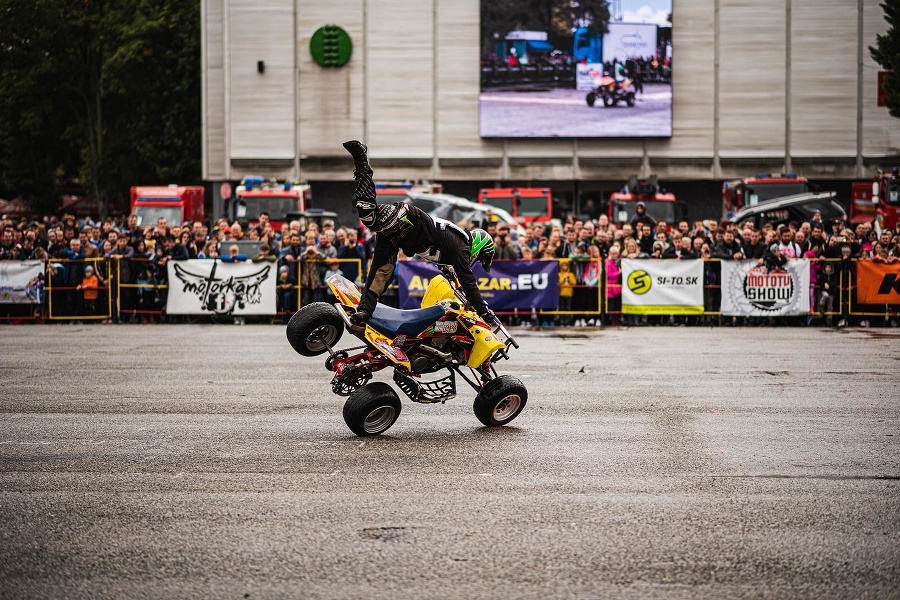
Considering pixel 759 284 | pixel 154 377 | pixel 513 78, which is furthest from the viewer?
A: pixel 513 78

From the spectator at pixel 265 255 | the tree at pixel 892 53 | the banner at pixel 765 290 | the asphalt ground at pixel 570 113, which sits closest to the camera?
the banner at pixel 765 290

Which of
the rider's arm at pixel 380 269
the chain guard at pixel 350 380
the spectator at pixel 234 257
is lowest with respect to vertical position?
the chain guard at pixel 350 380

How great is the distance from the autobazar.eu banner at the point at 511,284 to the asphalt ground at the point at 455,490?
26.8 ft

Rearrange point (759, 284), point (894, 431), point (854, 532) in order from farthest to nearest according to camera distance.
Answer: point (759, 284), point (894, 431), point (854, 532)

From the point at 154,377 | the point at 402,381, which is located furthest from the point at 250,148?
the point at 402,381

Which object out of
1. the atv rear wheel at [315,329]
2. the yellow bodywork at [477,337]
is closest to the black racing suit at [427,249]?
the yellow bodywork at [477,337]

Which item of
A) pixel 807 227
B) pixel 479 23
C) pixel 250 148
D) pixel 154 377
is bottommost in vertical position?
pixel 154 377

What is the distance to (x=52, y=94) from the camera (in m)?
60.7

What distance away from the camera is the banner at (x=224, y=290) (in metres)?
22.8

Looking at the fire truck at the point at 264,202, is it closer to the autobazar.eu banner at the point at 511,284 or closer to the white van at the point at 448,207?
the white van at the point at 448,207

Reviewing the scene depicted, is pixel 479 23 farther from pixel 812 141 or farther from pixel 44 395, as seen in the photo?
pixel 44 395

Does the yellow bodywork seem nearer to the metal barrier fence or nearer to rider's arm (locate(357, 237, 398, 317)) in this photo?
rider's arm (locate(357, 237, 398, 317))

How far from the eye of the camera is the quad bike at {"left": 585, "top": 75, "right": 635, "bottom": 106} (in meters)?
49.2

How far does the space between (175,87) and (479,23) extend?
56.0ft
